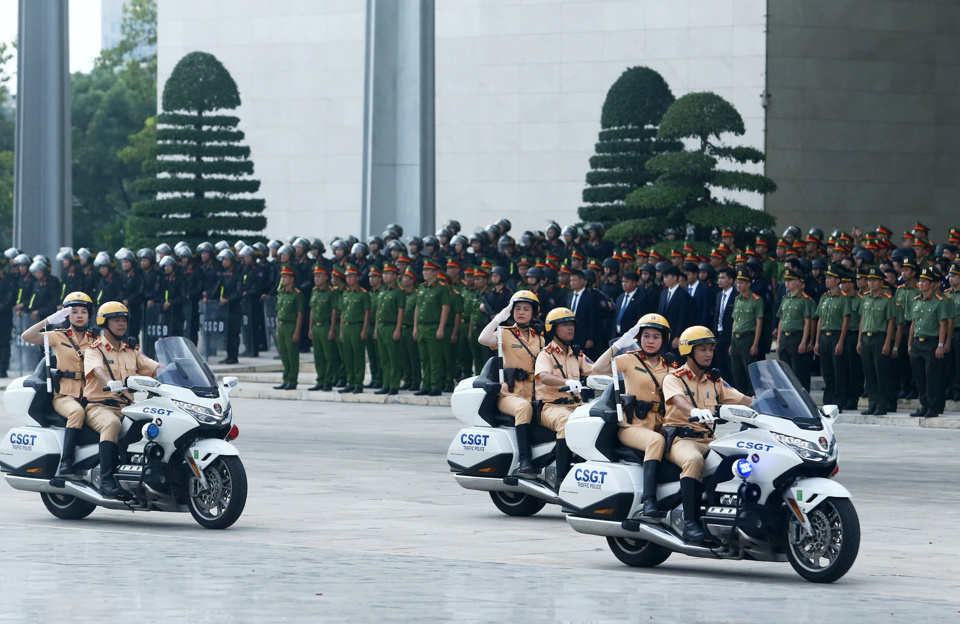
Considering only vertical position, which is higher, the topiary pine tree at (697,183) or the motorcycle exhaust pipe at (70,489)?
the topiary pine tree at (697,183)

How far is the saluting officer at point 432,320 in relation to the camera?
25594 millimetres

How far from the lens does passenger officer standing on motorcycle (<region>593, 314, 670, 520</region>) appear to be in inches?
452

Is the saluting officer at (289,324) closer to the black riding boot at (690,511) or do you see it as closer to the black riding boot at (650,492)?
the black riding boot at (650,492)

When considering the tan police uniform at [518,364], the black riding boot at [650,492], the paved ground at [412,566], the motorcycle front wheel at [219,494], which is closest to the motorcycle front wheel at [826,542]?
the paved ground at [412,566]

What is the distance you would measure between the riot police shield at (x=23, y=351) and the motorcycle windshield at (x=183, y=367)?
18.4 meters

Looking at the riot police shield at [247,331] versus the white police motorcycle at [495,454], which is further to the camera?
the riot police shield at [247,331]

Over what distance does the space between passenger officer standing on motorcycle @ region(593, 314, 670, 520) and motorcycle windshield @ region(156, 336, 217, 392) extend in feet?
10.9

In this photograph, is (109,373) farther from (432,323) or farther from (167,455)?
(432,323)

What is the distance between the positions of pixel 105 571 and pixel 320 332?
1626 centimetres

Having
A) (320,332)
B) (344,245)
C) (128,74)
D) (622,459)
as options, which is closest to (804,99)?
(344,245)

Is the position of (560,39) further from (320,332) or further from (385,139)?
(320,332)

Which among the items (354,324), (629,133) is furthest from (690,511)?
(629,133)

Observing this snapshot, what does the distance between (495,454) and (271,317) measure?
19.1 metres

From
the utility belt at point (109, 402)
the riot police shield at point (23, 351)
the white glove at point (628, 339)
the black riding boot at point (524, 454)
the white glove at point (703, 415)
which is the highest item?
the white glove at point (628, 339)
